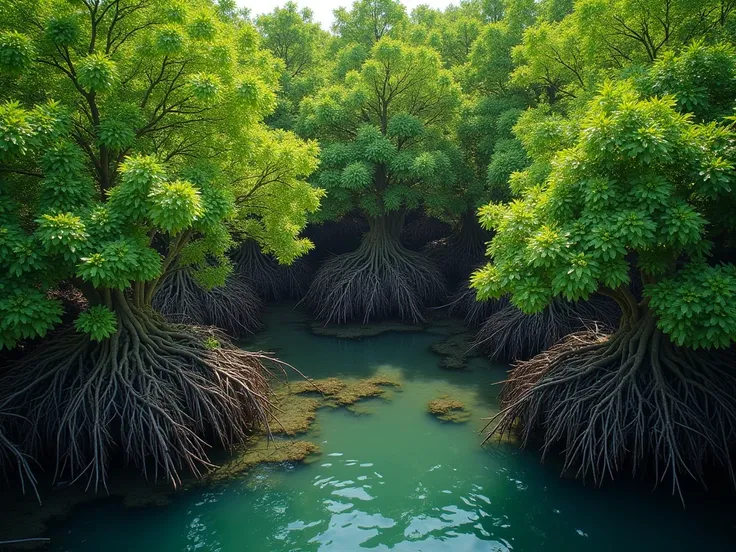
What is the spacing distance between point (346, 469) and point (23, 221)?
509 centimetres

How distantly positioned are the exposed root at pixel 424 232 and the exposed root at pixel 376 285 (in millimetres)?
4531

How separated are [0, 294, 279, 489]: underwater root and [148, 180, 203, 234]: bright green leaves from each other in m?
2.11

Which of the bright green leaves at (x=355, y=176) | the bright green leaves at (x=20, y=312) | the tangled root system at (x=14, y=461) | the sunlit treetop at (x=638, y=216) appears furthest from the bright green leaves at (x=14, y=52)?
the bright green leaves at (x=355, y=176)

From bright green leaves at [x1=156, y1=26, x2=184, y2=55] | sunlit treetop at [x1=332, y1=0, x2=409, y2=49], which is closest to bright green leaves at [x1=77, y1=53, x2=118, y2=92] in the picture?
bright green leaves at [x1=156, y1=26, x2=184, y2=55]

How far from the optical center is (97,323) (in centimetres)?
645

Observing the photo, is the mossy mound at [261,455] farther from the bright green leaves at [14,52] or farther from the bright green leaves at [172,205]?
the bright green leaves at [14,52]

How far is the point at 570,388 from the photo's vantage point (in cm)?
736

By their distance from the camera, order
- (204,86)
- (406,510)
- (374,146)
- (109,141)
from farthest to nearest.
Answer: (374,146) → (204,86) → (109,141) → (406,510)

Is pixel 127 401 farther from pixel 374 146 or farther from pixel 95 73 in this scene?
pixel 374 146

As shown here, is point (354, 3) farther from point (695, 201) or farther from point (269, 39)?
point (695, 201)

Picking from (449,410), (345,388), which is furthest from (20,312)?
(449,410)

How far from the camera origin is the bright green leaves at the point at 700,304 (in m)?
5.42

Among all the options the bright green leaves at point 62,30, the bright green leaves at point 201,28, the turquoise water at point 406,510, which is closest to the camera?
the turquoise water at point 406,510

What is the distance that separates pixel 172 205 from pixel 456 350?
24.1 feet
